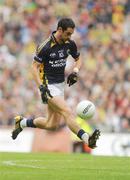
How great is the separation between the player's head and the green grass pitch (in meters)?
2.11

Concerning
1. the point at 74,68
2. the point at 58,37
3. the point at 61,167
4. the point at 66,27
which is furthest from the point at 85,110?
the point at 61,167

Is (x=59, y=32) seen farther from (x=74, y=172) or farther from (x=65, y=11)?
(x=65, y=11)

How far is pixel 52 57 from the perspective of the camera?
12.8m

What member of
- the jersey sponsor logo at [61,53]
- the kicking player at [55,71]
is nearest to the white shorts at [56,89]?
the kicking player at [55,71]

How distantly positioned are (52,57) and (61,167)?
2.18m

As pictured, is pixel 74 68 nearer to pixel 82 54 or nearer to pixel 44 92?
pixel 44 92

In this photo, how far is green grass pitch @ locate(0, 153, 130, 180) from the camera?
10.1m

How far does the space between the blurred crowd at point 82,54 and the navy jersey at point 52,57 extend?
796 cm

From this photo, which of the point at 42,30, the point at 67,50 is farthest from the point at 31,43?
the point at 67,50

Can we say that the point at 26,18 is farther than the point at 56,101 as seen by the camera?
Yes

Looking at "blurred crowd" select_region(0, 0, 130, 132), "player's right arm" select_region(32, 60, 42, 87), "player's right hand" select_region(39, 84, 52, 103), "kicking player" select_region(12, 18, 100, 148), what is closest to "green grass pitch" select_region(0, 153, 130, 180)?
"kicking player" select_region(12, 18, 100, 148)

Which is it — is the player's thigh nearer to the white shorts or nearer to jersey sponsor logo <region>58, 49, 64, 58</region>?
the white shorts

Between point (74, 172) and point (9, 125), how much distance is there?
35.8 ft

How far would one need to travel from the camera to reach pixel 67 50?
512 inches
